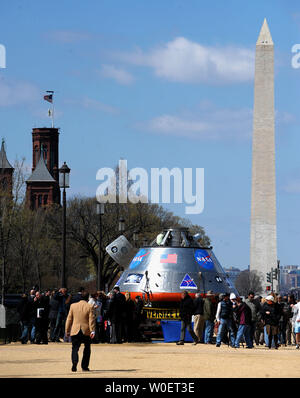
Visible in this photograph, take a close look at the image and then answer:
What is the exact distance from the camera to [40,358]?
23766mm

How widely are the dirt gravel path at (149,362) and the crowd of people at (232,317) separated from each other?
755mm

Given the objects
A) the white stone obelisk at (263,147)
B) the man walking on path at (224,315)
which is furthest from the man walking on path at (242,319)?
the white stone obelisk at (263,147)

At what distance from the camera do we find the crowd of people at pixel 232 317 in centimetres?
2986

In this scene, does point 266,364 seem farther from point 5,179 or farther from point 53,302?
point 5,179

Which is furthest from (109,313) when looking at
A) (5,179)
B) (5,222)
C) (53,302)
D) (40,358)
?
(5,179)

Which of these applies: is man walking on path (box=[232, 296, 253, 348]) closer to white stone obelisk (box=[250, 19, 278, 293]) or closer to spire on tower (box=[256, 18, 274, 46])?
white stone obelisk (box=[250, 19, 278, 293])

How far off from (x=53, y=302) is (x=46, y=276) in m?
47.8

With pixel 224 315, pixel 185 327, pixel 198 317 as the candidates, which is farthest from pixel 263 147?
pixel 185 327

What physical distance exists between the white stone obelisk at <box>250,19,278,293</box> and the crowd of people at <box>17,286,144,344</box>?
159 feet

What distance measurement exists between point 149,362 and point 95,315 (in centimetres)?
750

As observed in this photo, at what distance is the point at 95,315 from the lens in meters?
30.0

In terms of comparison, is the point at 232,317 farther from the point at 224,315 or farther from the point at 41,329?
the point at 41,329
